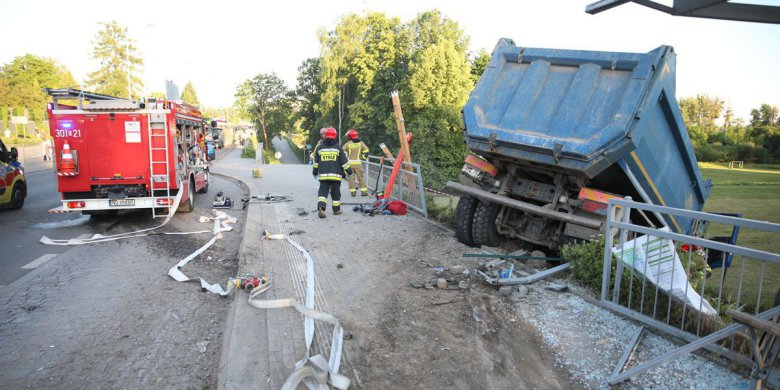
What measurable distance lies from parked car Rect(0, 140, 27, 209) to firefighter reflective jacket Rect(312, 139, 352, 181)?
6.71m

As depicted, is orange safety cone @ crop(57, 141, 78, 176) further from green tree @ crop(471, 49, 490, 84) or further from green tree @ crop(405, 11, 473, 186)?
green tree @ crop(471, 49, 490, 84)

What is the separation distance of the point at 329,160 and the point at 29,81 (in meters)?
53.5

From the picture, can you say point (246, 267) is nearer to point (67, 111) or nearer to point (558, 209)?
point (558, 209)

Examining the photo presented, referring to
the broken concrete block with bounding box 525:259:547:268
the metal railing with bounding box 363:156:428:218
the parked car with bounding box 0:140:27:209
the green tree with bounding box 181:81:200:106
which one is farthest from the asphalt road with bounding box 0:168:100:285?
the green tree with bounding box 181:81:200:106

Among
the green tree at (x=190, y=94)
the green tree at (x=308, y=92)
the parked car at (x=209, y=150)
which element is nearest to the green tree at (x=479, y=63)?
the green tree at (x=308, y=92)

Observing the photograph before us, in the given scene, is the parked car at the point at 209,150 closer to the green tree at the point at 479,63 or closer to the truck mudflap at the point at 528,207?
the truck mudflap at the point at 528,207

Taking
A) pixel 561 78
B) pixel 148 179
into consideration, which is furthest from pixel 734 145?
pixel 148 179

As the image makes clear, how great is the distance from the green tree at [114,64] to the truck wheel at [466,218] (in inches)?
1569

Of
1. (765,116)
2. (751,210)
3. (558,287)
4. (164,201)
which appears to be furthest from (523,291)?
(765,116)

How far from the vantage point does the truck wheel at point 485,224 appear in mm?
6609

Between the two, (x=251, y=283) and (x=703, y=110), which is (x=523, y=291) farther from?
(x=703, y=110)

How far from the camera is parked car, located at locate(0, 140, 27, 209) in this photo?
9.94m

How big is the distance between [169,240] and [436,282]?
5.19 metres

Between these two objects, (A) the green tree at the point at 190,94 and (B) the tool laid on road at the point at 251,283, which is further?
(A) the green tree at the point at 190,94
